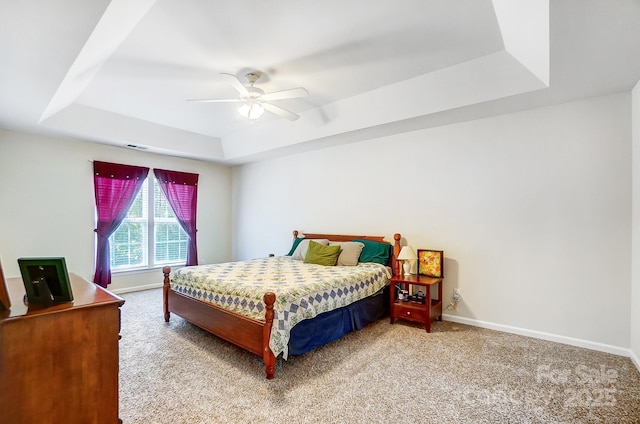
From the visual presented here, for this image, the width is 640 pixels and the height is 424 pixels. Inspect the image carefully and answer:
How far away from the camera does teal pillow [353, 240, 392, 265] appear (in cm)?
403

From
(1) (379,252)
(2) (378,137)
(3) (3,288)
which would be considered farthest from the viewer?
(2) (378,137)

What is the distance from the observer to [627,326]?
8.90 ft

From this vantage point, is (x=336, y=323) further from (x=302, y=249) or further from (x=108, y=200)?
(x=108, y=200)

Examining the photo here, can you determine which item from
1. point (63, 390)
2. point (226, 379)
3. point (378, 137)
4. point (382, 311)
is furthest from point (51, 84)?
point (382, 311)

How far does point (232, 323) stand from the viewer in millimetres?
2660

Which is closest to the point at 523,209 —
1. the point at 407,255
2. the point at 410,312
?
the point at 407,255

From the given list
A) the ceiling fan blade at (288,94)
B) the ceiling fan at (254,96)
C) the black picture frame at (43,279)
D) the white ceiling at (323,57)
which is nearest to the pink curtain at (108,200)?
the white ceiling at (323,57)

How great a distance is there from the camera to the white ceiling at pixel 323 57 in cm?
193

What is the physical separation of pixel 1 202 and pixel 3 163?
534 millimetres

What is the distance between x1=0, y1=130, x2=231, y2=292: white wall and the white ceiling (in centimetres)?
38

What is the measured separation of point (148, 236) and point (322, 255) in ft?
11.3

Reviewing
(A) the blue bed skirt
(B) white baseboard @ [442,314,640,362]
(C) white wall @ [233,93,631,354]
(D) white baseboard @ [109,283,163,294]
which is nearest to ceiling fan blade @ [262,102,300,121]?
(C) white wall @ [233,93,631,354]

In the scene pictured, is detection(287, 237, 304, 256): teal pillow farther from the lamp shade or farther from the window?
the window

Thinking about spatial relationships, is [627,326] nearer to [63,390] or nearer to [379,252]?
[379,252]
